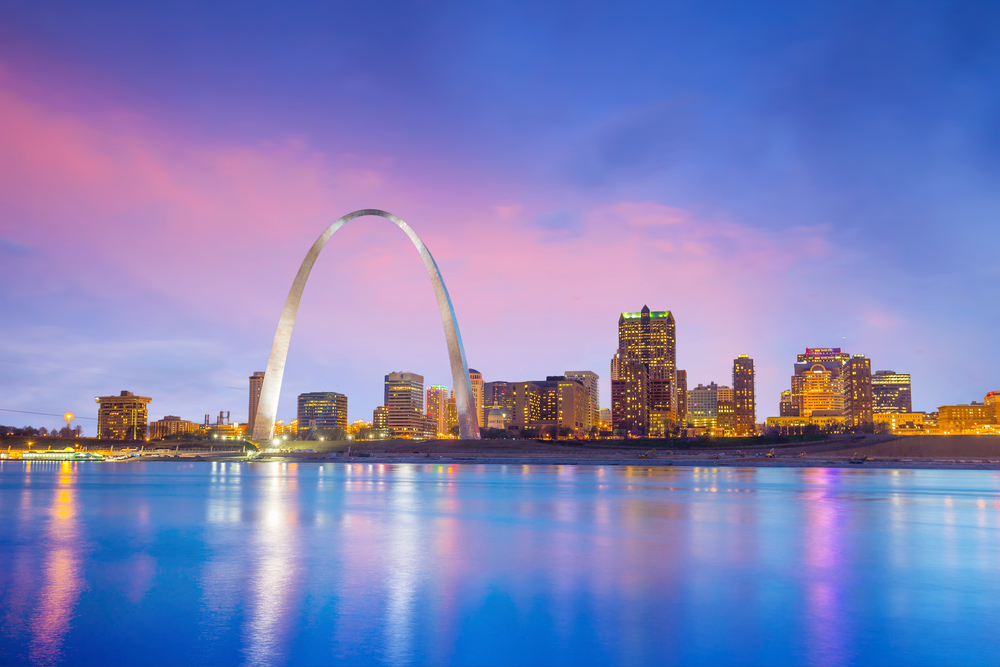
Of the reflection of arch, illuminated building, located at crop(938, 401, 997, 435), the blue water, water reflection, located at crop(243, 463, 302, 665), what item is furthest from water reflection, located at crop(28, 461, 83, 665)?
illuminated building, located at crop(938, 401, 997, 435)

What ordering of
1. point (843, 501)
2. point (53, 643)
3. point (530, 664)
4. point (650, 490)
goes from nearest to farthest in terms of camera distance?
point (530, 664) → point (53, 643) → point (843, 501) → point (650, 490)

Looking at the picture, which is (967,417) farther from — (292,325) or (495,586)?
(495,586)

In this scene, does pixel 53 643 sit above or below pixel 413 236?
below

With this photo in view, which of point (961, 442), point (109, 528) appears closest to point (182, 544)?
point (109, 528)

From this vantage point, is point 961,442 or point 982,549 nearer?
point 982,549

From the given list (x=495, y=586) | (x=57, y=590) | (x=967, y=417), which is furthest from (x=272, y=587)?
(x=967, y=417)

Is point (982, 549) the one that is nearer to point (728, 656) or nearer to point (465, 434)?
point (728, 656)

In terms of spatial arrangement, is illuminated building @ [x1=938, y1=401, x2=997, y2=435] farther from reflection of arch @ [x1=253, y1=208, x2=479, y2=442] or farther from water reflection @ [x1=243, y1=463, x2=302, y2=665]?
water reflection @ [x1=243, y1=463, x2=302, y2=665]
